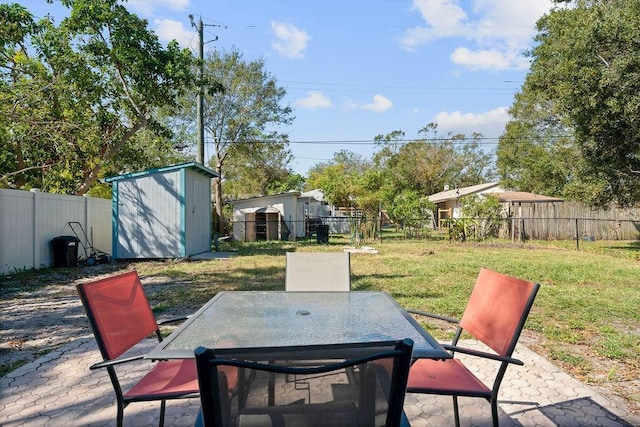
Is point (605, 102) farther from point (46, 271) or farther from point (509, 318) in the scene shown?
point (46, 271)

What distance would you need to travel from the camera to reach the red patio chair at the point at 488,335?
1755 mm

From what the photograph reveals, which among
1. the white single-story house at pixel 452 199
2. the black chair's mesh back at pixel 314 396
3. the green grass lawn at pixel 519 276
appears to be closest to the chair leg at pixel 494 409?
the black chair's mesh back at pixel 314 396

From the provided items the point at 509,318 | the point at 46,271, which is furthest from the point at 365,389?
the point at 46,271

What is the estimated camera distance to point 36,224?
28.7 feet

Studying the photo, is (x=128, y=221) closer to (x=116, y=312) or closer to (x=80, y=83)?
(x=80, y=83)

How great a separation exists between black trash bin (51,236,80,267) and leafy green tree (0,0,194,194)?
1878 millimetres

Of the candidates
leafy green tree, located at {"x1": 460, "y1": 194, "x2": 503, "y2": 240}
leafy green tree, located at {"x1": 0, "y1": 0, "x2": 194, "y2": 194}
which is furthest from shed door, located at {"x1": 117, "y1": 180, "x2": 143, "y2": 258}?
leafy green tree, located at {"x1": 460, "y1": 194, "x2": 503, "y2": 240}

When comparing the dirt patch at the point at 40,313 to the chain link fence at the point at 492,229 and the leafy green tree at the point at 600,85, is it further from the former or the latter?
the leafy green tree at the point at 600,85

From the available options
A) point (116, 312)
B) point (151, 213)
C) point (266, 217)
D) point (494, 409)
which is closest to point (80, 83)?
point (151, 213)

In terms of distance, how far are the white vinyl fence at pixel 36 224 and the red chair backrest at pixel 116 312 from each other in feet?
25.0

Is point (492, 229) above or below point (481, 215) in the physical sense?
below

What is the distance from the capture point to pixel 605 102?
1034 cm

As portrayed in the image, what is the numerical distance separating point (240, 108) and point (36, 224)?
44.5ft

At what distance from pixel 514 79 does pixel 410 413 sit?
82.6 feet
